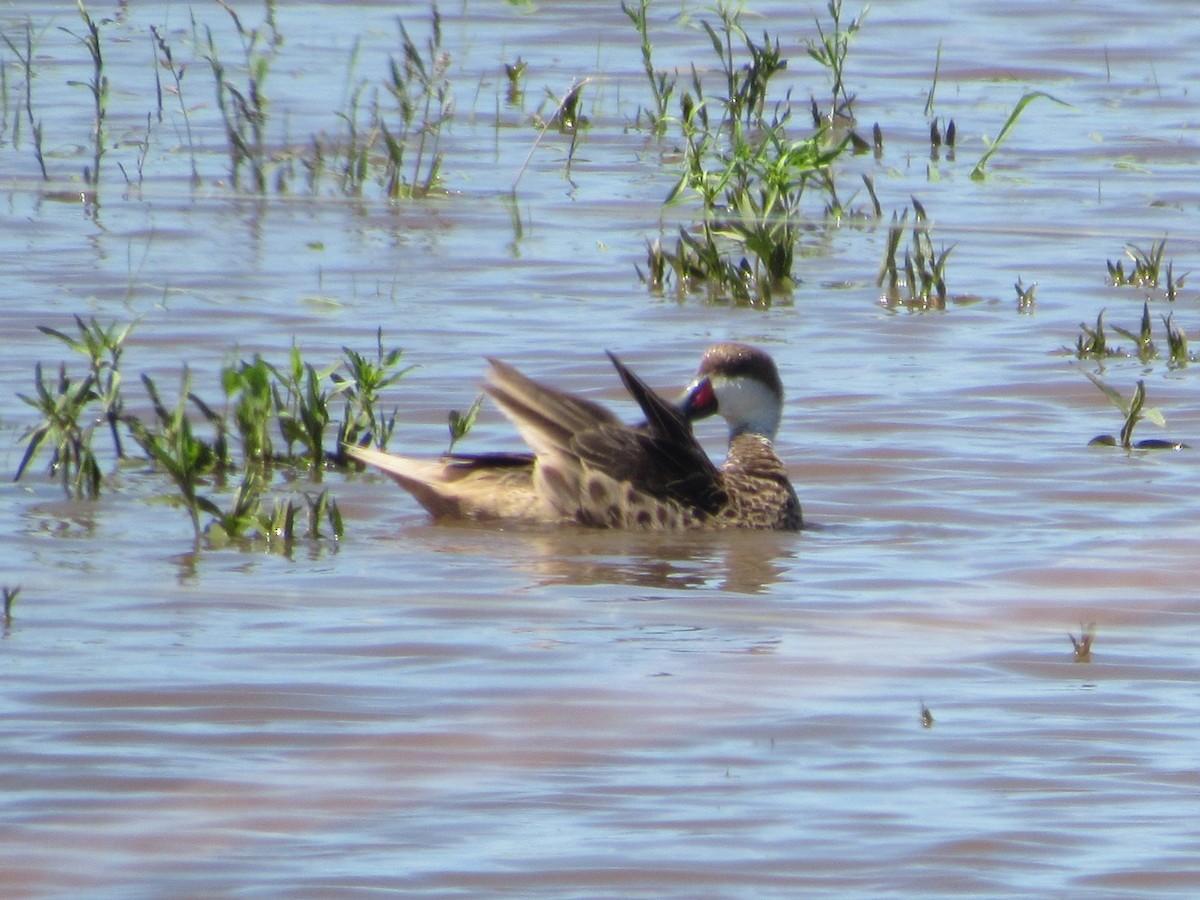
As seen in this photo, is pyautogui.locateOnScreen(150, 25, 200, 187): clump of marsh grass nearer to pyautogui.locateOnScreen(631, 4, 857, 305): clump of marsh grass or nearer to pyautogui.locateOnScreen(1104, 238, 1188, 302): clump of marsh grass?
pyautogui.locateOnScreen(631, 4, 857, 305): clump of marsh grass

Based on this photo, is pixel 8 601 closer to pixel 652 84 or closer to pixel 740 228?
pixel 740 228

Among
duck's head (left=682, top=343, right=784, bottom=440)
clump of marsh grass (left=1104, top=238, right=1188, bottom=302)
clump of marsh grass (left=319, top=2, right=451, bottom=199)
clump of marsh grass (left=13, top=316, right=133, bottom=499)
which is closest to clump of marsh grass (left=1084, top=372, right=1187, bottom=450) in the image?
duck's head (left=682, top=343, right=784, bottom=440)

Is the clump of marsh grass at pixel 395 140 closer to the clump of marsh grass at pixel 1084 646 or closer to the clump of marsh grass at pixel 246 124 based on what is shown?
the clump of marsh grass at pixel 246 124

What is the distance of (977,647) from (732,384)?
220 cm

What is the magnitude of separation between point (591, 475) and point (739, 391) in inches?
28.4

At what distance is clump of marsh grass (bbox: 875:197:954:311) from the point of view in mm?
9891

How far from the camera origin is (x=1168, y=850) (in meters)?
4.62

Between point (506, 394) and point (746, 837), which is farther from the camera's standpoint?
point (506, 394)

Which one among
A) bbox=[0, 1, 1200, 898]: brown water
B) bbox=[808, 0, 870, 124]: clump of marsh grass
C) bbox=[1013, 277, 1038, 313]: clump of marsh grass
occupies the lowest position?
bbox=[0, 1, 1200, 898]: brown water


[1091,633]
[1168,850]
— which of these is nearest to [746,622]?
[1091,633]

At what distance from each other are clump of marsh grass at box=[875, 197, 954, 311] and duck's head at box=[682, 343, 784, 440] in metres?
1.82

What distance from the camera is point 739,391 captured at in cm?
804

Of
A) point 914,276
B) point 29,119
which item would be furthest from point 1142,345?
point 29,119

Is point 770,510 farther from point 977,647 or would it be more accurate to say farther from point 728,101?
point 728,101
